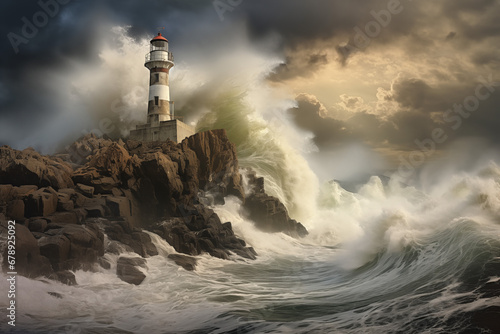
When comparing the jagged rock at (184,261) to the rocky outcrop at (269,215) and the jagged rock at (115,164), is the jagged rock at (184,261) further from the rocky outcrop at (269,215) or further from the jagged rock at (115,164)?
the rocky outcrop at (269,215)

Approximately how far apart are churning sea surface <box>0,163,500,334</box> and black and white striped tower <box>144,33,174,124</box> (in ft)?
47.3

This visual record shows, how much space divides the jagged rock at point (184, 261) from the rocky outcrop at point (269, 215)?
831cm

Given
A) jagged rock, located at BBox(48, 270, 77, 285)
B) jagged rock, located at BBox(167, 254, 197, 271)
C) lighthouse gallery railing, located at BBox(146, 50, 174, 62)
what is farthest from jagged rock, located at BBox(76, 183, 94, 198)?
lighthouse gallery railing, located at BBox(146, 50, 174, 62)

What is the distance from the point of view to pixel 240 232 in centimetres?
2291

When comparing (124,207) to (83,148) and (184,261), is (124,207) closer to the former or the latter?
(184,261)

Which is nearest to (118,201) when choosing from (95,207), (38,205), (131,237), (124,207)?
(124,207)

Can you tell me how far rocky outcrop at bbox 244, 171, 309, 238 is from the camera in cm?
2517

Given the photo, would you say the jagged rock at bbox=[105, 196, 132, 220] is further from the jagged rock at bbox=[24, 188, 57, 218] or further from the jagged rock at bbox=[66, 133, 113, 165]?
the jagged rock at bbox=[66, 133, 113, 165]

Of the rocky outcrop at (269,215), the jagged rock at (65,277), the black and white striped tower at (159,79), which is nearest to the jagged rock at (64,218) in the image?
the jagged rock at (65,277)

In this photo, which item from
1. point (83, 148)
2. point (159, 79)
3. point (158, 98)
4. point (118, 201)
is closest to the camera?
point (118, 201)

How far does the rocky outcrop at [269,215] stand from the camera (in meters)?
Result: 25.2

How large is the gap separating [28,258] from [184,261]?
208 inches

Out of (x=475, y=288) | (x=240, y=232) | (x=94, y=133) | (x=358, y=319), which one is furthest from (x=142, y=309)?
(x=94, y=133)

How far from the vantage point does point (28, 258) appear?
1252cm
